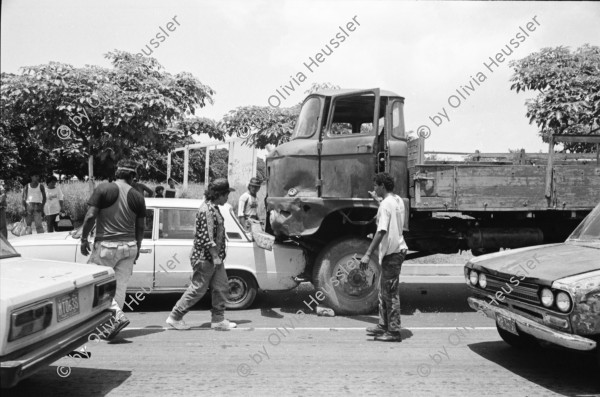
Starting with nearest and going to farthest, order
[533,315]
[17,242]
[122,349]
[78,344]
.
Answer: [78,344] → [533,315] → [122,349] → [17,242]

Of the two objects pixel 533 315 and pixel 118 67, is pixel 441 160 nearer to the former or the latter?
pixel 533 315

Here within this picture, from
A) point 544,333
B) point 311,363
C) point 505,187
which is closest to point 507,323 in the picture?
point 544,333

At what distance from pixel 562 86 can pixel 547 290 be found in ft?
26.4

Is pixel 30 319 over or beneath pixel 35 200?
beneath

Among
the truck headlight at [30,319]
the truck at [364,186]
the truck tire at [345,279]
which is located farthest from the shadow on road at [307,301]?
the truck headlight at [30,319]

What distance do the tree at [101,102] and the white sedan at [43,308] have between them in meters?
6.70

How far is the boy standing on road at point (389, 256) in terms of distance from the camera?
5773 millimetres

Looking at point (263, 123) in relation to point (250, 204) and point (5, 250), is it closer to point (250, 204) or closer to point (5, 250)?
point (250, 204)

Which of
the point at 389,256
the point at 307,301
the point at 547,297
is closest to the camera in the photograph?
the point at 547,297

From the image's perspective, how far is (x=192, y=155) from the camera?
45.0 metres

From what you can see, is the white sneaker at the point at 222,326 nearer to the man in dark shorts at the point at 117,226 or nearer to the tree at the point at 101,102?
the man in dark shorts at the point at 117,226

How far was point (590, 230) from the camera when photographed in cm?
558

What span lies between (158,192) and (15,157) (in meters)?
14.2

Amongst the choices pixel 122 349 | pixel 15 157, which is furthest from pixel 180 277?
pixel 15 157
